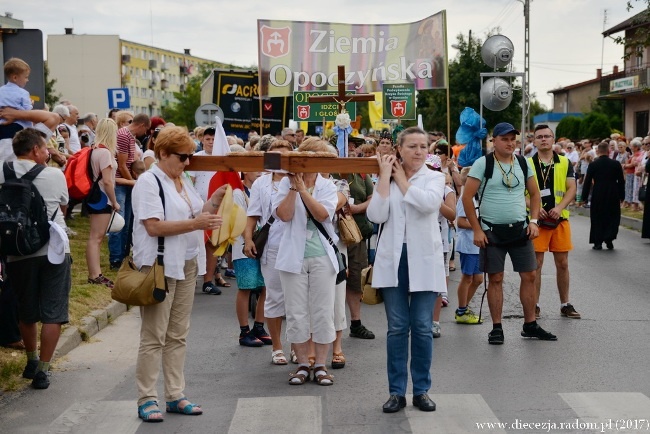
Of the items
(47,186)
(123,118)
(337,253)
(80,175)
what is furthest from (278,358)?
(123,118)

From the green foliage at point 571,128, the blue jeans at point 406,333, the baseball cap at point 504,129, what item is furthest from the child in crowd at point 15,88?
the green foliage at point 571,128

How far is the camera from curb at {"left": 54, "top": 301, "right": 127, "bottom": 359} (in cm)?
886

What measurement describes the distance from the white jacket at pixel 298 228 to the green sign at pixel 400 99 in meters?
11.7

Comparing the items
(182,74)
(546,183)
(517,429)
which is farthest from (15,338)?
(182,74)

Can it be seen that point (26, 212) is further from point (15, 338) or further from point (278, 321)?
point (278, 321)

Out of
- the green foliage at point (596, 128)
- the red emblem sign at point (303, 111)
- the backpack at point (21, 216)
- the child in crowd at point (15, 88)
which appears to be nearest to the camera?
the backpack at point (21, 216)

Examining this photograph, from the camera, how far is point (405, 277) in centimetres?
699

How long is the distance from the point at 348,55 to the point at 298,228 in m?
12.0

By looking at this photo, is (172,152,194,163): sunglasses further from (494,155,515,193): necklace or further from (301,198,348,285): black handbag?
(494,155,515,193): necklace

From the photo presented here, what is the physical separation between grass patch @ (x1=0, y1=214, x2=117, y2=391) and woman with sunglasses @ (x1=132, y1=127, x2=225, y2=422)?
147 cm

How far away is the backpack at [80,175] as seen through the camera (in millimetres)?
11664

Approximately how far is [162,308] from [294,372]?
1.71m

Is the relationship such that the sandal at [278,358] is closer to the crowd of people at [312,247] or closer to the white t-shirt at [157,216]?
the crowd of people at [312,247]

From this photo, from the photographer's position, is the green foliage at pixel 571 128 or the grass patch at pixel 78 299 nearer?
the grass patch at pixel 78 299
